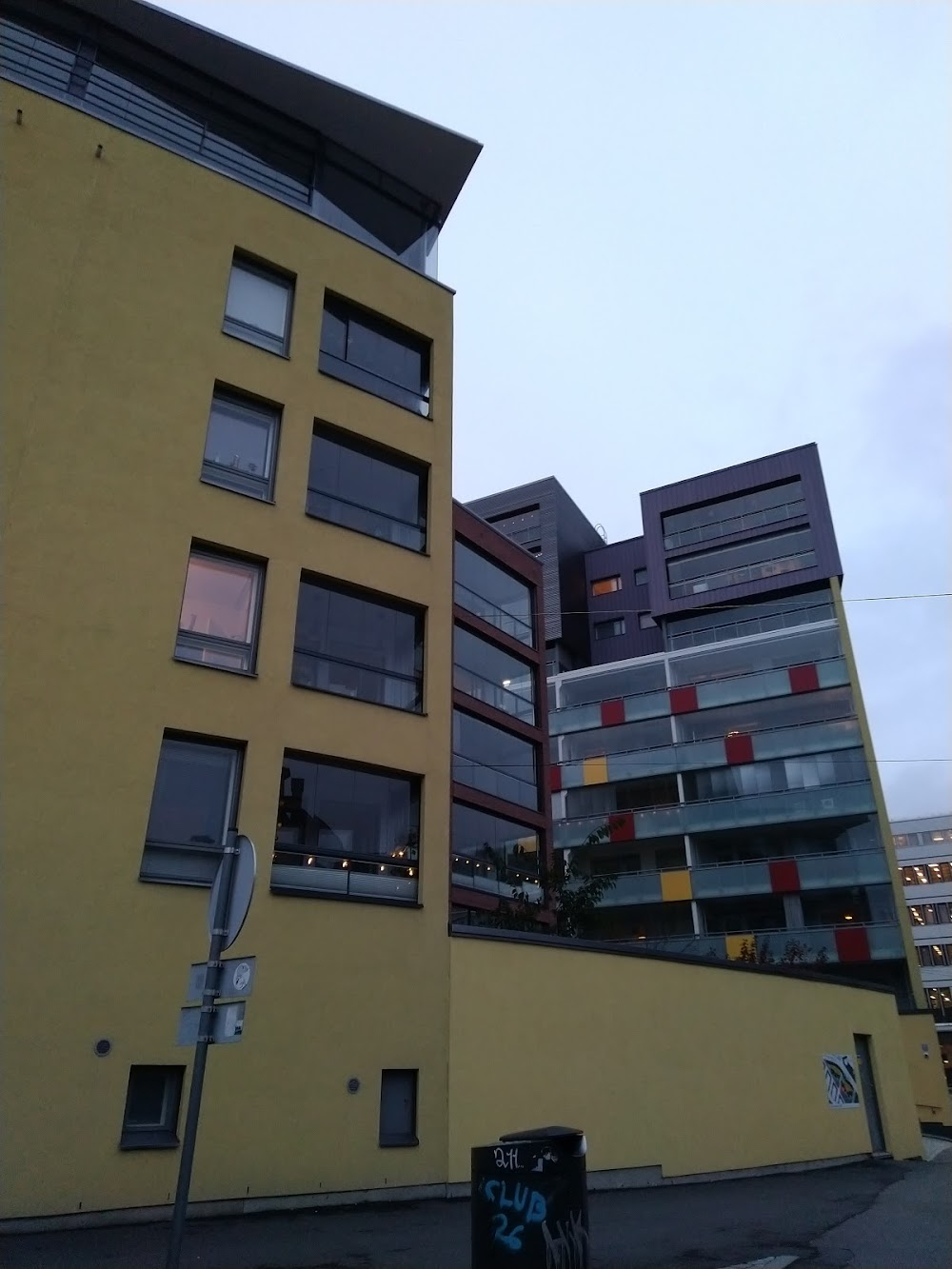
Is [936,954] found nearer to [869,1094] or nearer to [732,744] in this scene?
[732,744]

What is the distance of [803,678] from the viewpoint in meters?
38.8

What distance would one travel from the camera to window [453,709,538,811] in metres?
24.3

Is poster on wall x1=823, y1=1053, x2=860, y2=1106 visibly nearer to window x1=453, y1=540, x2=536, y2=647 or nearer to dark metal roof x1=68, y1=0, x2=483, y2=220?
window x1=453, y1=540, x2=536, y2=647

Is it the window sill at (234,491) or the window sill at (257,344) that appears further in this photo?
the window sill at (257,344)

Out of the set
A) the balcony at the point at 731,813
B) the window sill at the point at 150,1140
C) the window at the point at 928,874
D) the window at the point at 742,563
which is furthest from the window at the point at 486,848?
the window at the point at 928,874

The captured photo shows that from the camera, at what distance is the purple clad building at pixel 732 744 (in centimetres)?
3581

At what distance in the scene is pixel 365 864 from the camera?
11.9m

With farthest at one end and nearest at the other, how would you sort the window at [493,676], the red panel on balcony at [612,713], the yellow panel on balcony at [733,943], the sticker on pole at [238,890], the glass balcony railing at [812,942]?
the red panel on balcony at [612,713] < the yellow panel on balcony at [733,943] < the glass balcony railing at [812,942] < the window at [493,676] < the sticker on pole at [238,890]

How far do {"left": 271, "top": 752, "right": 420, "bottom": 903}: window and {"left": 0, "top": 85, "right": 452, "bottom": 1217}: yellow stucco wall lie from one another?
0.25 meters

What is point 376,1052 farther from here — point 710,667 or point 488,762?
point 710,667

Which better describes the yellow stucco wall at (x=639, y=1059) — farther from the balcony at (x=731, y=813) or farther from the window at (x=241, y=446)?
the balcony at (x=731, y=813)

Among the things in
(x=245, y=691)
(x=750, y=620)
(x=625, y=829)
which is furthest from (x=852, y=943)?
(x=245, y=691)

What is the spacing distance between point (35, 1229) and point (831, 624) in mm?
37510

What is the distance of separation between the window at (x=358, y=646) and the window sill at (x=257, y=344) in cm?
345
